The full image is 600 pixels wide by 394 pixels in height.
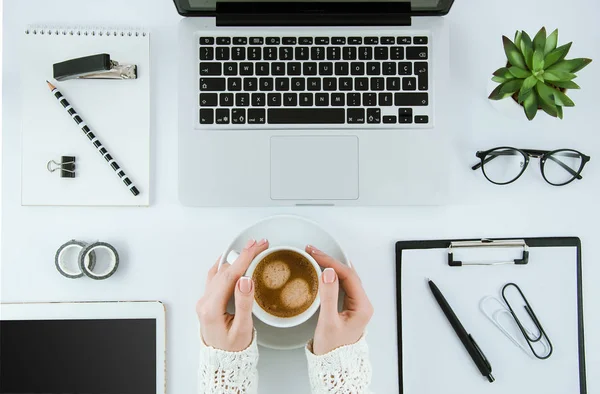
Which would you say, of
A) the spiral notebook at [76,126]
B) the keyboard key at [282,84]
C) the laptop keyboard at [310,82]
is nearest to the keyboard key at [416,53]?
the laptop keyboard at [310,82]

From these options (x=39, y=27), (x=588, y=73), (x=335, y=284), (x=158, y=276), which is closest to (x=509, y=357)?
(x=335, y=284)

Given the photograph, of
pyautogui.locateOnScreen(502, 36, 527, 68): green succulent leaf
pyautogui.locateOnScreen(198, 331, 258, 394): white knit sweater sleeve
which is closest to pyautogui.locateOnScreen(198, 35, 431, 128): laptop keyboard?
pyautogui.locateOnScreen(502, 36, 527, 68): green succulent leaf

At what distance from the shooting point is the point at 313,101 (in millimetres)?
791

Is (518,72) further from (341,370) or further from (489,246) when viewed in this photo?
(341,370)

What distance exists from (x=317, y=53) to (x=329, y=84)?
0.06 meters

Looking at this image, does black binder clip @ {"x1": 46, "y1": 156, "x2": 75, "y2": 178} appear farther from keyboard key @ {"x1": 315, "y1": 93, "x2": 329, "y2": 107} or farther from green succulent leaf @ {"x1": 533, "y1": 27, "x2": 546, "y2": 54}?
green succulent leaf @ {"x1": 533, "y1": 27, "x2": 546, "y2": 54}

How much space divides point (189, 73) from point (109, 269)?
→ 1.20ft

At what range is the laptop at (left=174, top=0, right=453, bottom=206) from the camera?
2.58 ft

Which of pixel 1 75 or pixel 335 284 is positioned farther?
pixel 1 75

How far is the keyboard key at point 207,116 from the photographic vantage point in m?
0.79

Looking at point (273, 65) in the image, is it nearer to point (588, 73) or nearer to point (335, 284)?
point (335, 284)

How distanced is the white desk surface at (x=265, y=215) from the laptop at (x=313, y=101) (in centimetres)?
6

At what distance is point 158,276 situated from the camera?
0.84 m

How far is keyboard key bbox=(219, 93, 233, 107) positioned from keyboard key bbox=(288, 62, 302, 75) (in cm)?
11
